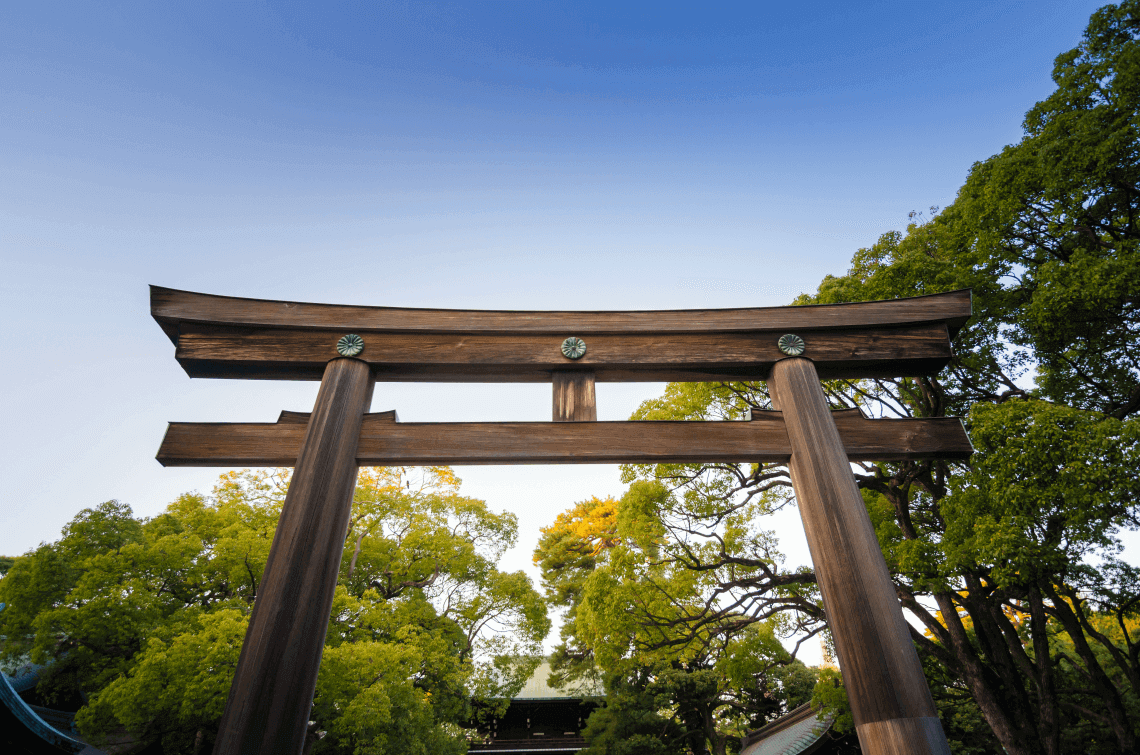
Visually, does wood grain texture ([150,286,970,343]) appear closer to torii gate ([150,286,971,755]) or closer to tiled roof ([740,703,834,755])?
torii gate ([150,286,971,755])

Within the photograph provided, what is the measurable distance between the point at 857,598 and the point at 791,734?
43.0 feet

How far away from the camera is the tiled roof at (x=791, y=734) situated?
11690 mm

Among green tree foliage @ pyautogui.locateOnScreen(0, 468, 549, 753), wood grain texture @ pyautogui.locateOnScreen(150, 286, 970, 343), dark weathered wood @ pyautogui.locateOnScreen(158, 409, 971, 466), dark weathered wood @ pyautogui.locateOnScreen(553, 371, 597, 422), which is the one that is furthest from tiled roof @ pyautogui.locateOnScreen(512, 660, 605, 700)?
wood grain texture @ pyautogui.locateOnScreen(150, 286, 970, 343)

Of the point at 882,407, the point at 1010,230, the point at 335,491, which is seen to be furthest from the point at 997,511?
the point at 335,491

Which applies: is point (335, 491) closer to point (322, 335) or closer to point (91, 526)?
point (322, 335)

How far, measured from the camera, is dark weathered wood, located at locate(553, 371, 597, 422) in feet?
12.9

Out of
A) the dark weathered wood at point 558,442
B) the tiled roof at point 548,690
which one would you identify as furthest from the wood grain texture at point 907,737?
the tiled roof at point 548,690

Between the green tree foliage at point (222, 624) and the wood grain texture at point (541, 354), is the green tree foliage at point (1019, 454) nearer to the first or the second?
the wood grain texture at point (541, 354)

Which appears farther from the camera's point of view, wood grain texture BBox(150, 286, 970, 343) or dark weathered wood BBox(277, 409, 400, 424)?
wood grain texture BBox(150, 286, 970, 343)

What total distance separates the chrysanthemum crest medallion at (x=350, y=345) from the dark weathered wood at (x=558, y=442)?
50 cm

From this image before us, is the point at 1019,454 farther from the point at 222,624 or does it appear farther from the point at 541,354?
the point at 222,624

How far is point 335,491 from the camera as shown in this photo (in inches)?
132

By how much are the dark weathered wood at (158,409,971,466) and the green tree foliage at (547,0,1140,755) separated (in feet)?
8.30

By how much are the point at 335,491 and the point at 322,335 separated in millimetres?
1250
